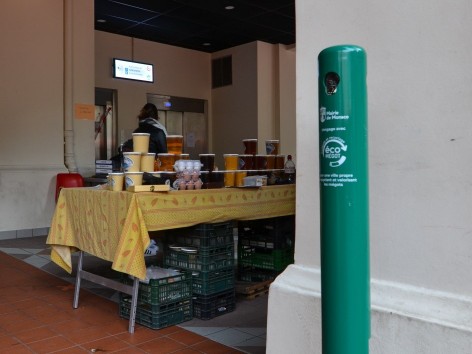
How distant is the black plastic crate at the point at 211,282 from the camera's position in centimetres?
321

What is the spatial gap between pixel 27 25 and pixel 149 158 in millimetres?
4589

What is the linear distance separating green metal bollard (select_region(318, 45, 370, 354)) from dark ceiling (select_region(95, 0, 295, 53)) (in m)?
6.52

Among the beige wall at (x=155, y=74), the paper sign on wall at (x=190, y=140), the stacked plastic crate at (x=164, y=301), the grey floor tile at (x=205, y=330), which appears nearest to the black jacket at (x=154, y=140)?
the stacked plastic crate at (x=164, y=301)

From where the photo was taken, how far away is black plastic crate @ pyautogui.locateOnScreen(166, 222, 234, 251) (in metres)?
3.22

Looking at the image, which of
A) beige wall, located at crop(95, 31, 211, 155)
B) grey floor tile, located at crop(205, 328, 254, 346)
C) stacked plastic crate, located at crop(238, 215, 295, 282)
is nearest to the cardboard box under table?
stacked plastic crate, located at crop(238, 215, 295, 282)

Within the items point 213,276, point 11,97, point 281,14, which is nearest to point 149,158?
point 213,276

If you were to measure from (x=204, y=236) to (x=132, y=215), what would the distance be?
588mm

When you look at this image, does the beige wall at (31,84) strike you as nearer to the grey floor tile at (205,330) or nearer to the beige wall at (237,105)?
the beige wall at (237,105)

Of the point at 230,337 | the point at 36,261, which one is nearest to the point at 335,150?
the point at 230,337

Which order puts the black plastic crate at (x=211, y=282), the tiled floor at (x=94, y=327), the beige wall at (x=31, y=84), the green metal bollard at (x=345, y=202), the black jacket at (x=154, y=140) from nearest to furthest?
1. the green metal bollard at (x=345, y=202)
2. the tiled floor at (x=94, y=327)
3. the black plastic crate at (x=211, y=282)
4. the black jacket at (x=154, y=140)
5. the beige wall at (x=31, y=84)

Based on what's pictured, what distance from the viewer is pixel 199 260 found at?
323 cm

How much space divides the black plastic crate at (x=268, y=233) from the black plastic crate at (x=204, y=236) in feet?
2.14

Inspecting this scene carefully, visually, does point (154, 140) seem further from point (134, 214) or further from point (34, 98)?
point (34, 98)

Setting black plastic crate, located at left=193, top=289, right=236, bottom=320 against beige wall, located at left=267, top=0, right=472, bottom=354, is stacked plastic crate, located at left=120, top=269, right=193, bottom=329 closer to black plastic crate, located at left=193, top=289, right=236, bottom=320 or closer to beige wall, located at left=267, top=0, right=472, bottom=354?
black plastic crate, located at left=193, top=289, right=236, bottom=320
